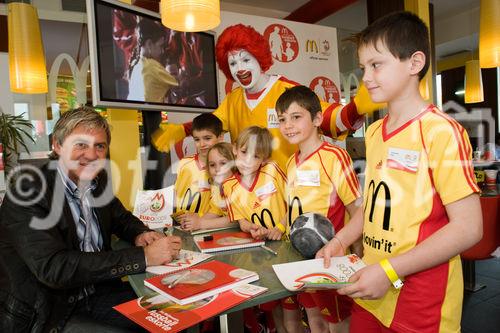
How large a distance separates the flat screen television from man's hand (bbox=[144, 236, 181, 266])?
1415 millimetres

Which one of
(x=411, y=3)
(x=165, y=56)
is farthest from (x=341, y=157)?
(x=411, y=3)

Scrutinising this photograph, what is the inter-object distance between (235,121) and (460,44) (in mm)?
8239

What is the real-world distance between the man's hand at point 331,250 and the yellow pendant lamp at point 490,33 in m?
3.40

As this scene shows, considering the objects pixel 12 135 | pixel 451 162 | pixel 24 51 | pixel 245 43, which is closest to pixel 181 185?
pixel 245 43

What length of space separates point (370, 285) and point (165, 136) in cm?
245

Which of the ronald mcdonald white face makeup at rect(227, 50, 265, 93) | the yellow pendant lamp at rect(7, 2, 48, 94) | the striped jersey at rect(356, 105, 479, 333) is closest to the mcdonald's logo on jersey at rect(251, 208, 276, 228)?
the striped jersey at rect(356, 105, 479, 333)

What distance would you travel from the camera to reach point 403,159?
1159 mm

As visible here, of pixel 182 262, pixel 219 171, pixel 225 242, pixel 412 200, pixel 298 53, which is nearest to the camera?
pixel 412 200

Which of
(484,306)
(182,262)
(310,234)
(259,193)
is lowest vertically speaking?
(484,306)

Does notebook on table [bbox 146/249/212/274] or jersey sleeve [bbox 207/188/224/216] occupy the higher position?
jersey sleeve [bbox 207/188/224/216]

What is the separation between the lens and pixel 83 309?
1.58 meters

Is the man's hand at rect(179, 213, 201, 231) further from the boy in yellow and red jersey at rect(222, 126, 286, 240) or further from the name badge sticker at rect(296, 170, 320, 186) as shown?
the name badge sticker at rect(296, 170, 320, 186)

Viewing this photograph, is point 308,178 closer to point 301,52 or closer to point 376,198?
point 376,198

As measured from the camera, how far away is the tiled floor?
8.32 ft
